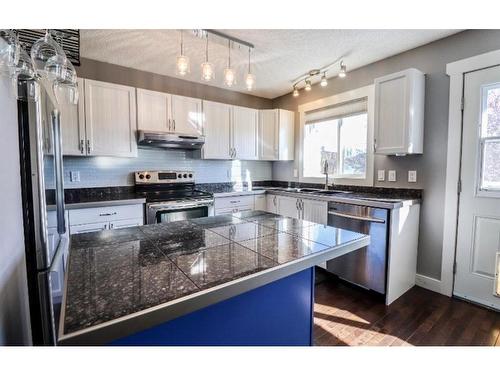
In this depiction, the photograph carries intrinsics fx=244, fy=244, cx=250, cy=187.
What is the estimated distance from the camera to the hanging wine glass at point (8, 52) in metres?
0.81

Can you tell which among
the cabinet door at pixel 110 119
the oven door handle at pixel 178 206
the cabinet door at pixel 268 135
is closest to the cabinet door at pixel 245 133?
the cabinet door at pixel 268 135

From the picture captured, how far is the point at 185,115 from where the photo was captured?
3.16 metres

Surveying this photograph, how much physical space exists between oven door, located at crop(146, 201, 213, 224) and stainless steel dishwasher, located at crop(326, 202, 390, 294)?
4.91 ft

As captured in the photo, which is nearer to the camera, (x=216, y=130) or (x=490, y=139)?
(x=490, y=139)

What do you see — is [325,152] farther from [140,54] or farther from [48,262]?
[48,262]

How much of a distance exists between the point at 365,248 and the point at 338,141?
1596 millimetres

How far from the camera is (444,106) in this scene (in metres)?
2.34

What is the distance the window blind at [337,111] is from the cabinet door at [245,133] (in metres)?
0.84

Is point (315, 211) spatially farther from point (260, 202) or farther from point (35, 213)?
point (35, 213)

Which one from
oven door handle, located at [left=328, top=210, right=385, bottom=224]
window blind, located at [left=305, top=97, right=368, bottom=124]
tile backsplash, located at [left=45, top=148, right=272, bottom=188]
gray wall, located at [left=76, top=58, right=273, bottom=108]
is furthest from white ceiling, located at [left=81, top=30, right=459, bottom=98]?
oven door handle, located at [left=328, top=210, right=385, bottom=224]

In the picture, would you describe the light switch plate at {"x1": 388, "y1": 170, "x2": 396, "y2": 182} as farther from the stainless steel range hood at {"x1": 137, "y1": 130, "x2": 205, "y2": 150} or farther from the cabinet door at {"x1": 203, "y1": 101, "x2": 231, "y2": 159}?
the stainless steel range hood at {"x1": 137, "y1": 130, "x2": 205, "y2": 150}

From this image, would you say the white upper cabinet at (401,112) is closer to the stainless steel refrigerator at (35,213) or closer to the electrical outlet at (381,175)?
the electrical outlet at (381,175)

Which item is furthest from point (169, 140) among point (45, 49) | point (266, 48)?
point (45, 49)
